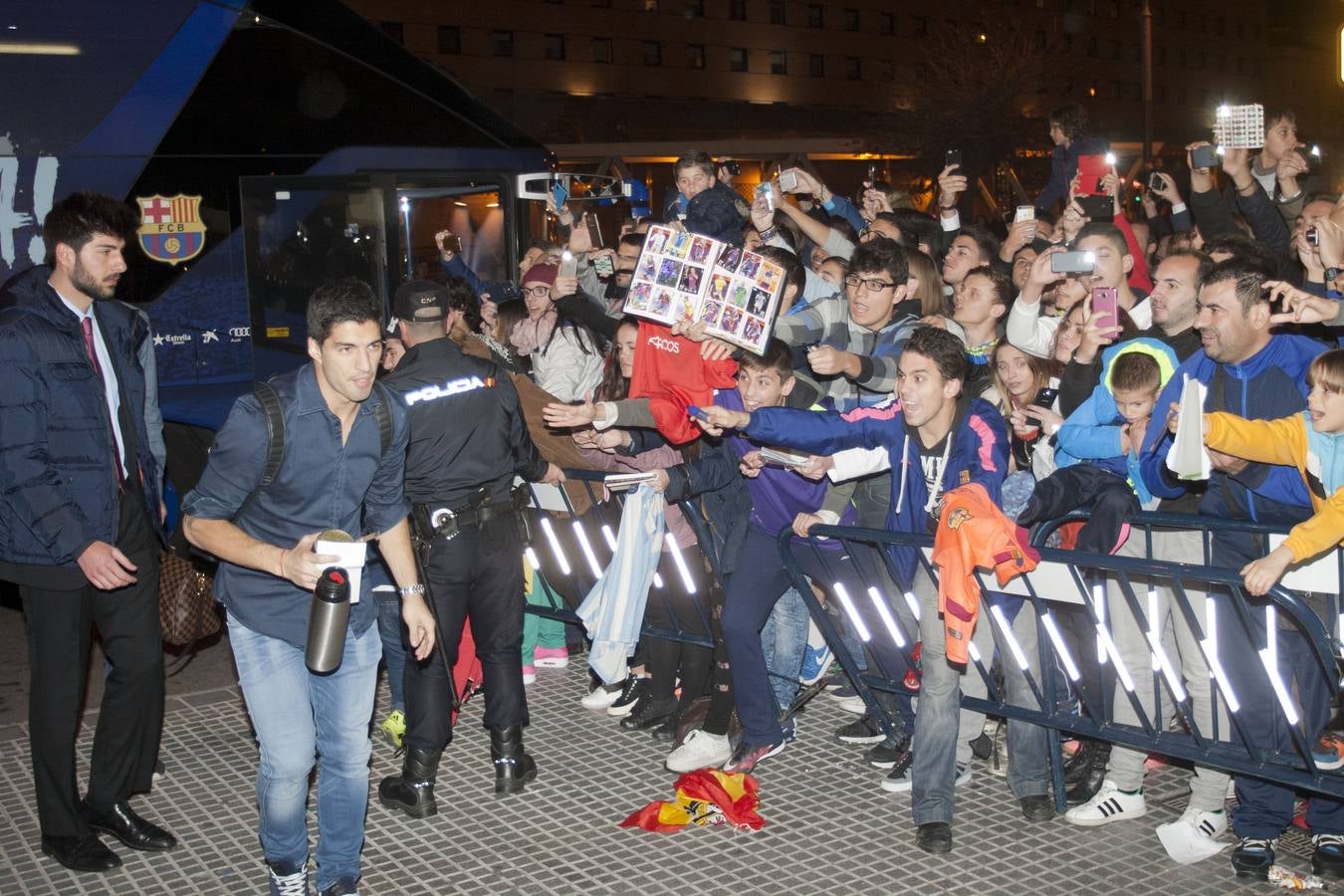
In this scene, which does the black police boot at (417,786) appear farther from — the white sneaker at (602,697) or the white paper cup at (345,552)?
the white paper cup at (345,552)

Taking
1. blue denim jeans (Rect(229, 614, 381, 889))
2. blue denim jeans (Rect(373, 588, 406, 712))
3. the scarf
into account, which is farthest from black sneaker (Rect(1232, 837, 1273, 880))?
the scarf

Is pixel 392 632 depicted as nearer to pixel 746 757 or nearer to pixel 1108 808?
pixel 746 757

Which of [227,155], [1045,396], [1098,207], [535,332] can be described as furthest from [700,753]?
[227,155]

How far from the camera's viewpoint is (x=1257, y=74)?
79.9 meters

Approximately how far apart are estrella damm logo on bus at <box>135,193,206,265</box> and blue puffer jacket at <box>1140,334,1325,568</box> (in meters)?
7.13

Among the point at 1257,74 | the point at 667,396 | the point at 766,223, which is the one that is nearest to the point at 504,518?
the point at 667,396

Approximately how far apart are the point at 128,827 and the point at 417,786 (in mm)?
1188

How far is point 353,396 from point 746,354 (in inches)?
91.6

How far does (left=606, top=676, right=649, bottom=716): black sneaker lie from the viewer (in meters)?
7.16

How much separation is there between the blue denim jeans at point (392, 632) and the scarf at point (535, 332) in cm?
242

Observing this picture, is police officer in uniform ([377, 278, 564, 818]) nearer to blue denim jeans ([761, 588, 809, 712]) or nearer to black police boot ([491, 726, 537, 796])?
black police boot ([491, 726, 537, 796])

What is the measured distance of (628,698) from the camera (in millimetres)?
7234

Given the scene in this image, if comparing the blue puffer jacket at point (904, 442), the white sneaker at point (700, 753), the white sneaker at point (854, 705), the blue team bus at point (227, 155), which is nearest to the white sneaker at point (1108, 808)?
the blue puffer jacket at point (904, 442)

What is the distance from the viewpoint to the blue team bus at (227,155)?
925cm
